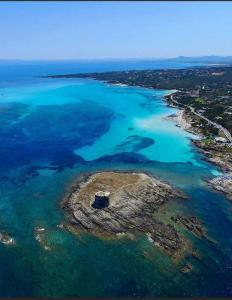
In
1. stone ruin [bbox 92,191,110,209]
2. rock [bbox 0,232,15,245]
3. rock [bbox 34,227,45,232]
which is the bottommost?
rock [bbox 34,227,45,232]

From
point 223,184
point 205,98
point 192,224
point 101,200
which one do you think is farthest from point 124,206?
point 205,98

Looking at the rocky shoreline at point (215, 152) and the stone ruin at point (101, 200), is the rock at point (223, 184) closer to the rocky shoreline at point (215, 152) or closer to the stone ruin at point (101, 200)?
the rocky shoreline at point (215, 152)

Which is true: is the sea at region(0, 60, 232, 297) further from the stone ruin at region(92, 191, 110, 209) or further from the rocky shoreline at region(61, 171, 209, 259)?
the stone ruin at region(92, 191, 110, 209)

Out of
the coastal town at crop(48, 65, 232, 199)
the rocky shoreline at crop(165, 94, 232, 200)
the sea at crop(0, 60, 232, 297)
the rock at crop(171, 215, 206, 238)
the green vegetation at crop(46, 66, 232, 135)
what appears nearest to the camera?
the sea at crop(0, 60, 232, 297)

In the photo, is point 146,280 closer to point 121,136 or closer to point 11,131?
point 121,136

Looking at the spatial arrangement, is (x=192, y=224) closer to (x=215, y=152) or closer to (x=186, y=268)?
(x=186, y=268)

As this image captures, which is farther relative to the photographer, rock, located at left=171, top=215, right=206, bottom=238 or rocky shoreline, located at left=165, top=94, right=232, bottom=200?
rocky shoreline, located at left=165, top=94, right=232, bottom=200

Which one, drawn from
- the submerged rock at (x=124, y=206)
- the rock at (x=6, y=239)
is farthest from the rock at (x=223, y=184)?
the rock at (x=6, y=239)

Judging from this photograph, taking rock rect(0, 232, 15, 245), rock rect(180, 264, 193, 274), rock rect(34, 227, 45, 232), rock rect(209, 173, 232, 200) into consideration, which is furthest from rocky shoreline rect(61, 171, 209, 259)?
rock rect(0, 232, 15, 245)
